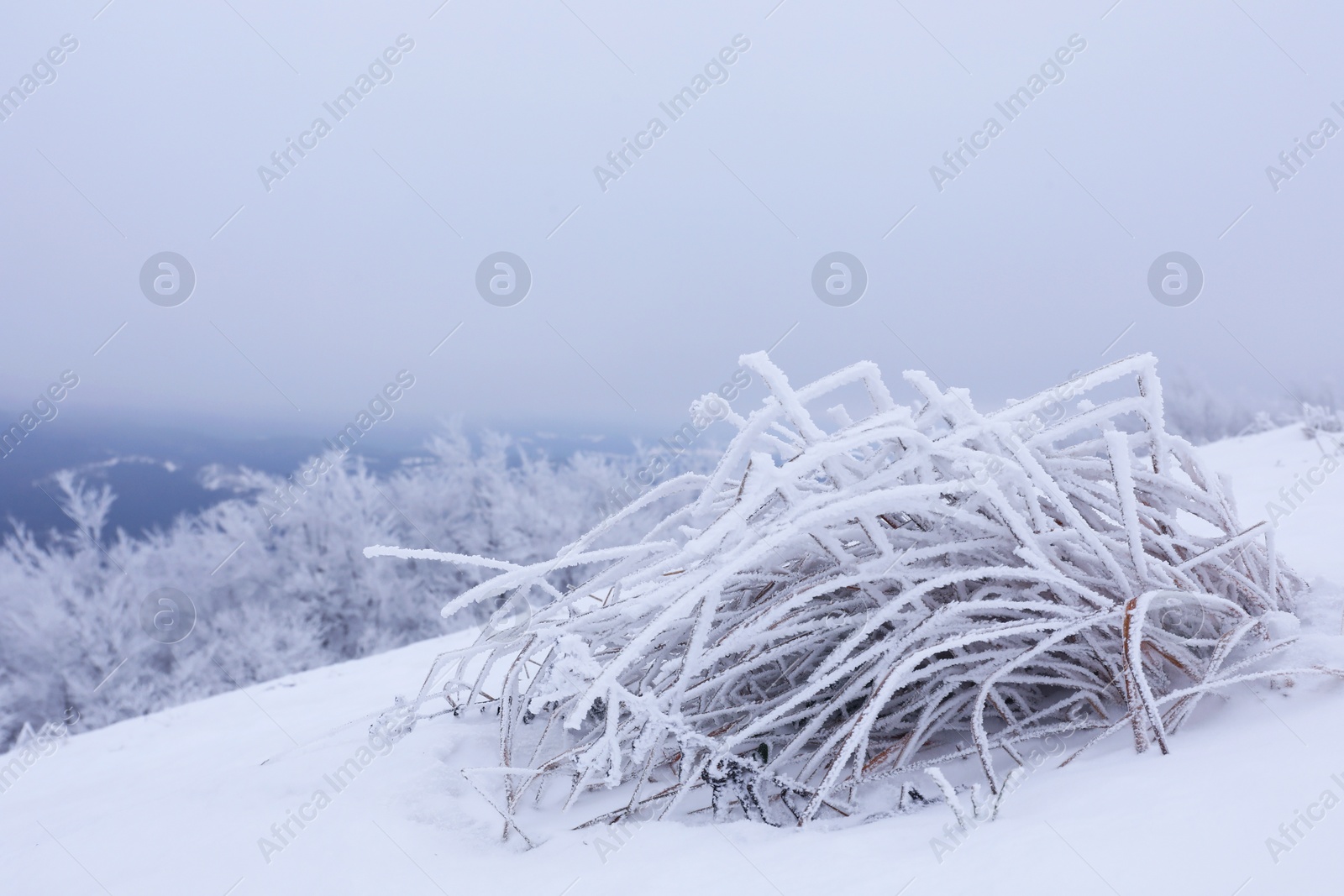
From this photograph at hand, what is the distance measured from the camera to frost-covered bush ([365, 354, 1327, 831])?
90cm

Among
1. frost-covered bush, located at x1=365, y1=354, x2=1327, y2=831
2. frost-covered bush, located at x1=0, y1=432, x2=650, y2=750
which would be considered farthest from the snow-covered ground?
frost-covered bush, located at x1=0, y1=432, x2=650, y2=750

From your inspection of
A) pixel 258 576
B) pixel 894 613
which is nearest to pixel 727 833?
pixel 894 613

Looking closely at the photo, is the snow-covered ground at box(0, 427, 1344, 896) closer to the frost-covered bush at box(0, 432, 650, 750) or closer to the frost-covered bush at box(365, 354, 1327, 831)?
the frost-covered bush at box(365, 354, 1327, 831)

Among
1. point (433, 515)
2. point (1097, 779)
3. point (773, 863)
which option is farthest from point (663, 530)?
point (433, 515)

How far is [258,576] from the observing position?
1580cm

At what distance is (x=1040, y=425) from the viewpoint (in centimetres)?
123

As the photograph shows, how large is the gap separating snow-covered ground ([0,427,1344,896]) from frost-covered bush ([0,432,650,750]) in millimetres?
13868

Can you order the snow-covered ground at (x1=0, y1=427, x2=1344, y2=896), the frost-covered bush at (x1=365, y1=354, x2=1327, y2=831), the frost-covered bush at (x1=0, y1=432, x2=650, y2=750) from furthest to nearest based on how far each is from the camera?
the frost-covered bush at (x1=0, y1=432, x2=650, y2=750) < the frost-covered bush at (x1=365, y1=354, x2=1327, y2=831) < the snow-covered ground at (x1=0, y1=427, x2=1344, y2=896)

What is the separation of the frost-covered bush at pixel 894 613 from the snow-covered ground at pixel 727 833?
2.3 inches

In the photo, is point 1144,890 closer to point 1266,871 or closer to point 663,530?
point 1266,871

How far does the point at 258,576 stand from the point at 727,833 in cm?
1765

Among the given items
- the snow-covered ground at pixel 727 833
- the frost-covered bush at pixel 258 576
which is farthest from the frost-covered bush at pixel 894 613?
the frost-covered bush at pixel 258 576

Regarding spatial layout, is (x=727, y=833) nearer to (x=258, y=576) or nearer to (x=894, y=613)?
(x=894, y=613)

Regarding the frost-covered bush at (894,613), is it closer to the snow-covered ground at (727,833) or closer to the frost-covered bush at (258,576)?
the snow-covered ground at (727,833)
